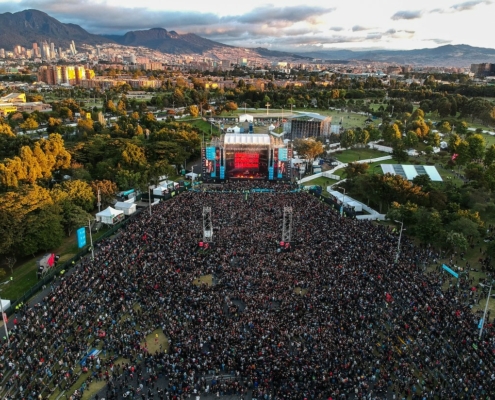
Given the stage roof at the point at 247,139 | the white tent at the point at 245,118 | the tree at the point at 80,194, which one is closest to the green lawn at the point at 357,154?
the stage roof at the point at 247,139

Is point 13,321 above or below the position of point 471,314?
below

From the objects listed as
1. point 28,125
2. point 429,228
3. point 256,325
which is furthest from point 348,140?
point 28,125

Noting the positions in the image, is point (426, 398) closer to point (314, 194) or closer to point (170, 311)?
point (170, 311)

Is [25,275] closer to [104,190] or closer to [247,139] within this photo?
[104,190]

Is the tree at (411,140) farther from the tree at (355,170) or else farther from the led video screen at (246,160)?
the led video screen at (246,160)

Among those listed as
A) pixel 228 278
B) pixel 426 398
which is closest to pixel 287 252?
pixel 228 278
